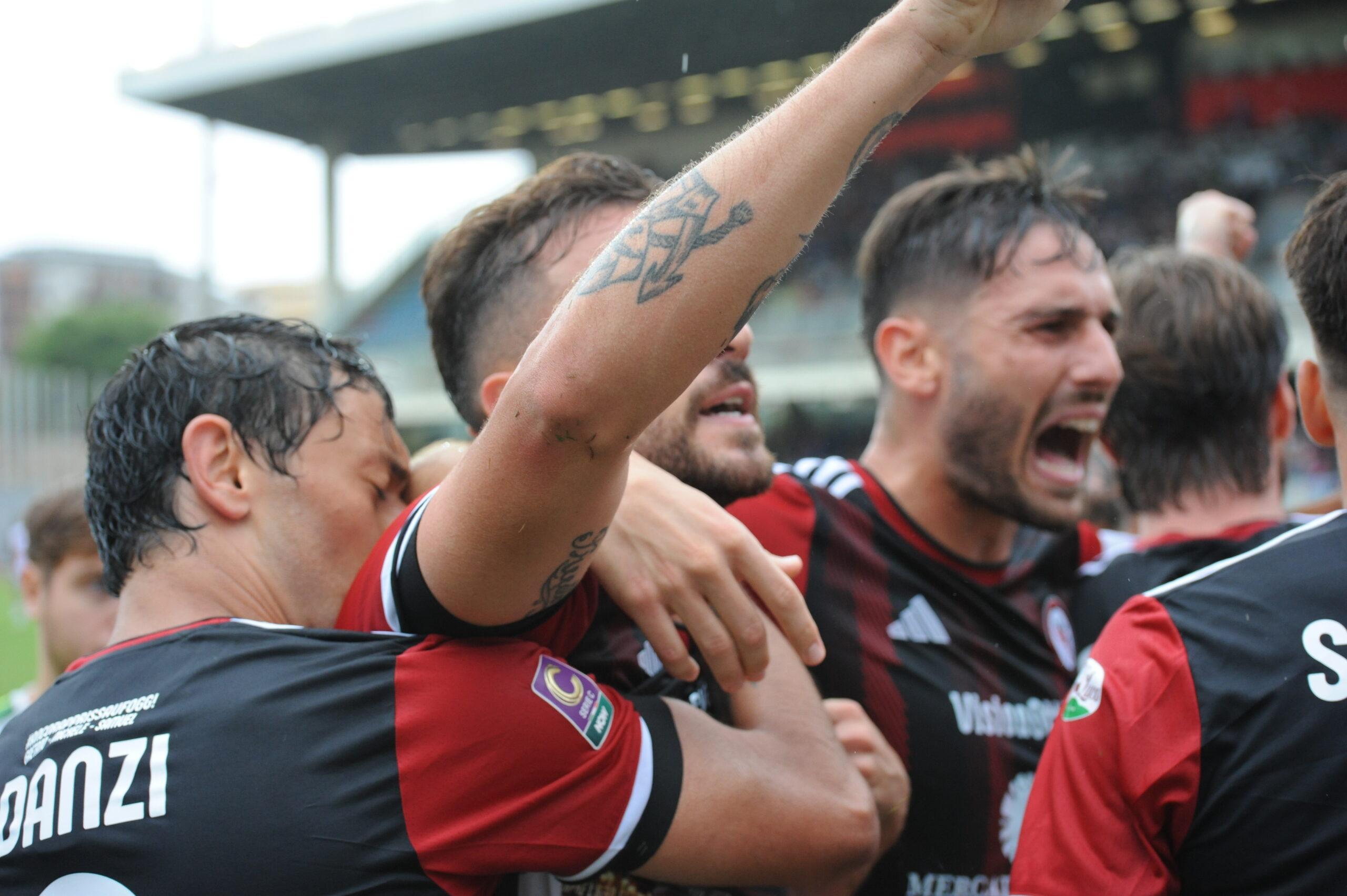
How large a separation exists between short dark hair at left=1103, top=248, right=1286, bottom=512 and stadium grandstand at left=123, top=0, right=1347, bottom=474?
11.2 meters

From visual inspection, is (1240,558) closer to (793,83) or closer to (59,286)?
(793,83)

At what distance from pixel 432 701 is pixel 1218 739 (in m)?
1.13

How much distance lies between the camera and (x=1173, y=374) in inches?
109

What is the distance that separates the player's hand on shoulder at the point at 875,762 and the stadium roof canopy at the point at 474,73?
12187 mm

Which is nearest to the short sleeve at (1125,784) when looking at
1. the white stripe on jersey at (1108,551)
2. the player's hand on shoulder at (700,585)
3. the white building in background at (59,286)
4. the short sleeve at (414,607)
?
the player's hand on shoulder at (700,585)

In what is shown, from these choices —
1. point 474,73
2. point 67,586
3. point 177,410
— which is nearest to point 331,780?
point 177,410

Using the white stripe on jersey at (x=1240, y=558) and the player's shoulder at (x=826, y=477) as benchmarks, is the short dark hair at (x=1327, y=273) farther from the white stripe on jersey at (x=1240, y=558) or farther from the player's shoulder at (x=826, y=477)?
the player's shoulder at (x=826, y=477)

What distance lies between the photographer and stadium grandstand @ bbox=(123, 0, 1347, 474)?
16344 mm

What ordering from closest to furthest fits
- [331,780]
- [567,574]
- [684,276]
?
[684,276] → [567,574] → [331,780]

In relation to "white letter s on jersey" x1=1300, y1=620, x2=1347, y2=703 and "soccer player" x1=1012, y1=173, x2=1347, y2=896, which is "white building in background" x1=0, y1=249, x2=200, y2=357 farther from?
"white letter s on jersey" x1=1300, y1=620, x2=1347, y2=703

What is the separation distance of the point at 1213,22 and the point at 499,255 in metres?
18.9

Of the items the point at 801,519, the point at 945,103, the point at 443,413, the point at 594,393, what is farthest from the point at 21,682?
the point at 945,103

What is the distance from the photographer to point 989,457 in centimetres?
264

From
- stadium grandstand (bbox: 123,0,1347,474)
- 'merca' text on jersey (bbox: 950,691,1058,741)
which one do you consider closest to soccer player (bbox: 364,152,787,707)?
'merca' text on jersey (bbox: 950,691,1058,741)
